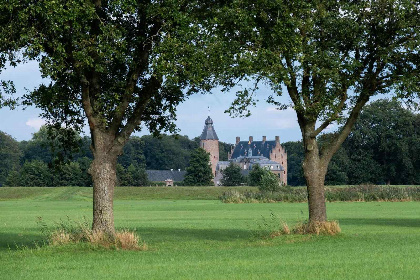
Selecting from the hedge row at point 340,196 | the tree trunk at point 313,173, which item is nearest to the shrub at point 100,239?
the tree trunk at point 313,173

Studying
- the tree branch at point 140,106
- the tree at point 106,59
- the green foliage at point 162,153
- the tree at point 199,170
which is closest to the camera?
the tree at point 106,59

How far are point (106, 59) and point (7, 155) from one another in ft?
428

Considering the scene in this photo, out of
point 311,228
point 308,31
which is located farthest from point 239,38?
point 311,228

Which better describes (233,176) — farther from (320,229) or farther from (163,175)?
(320,229)

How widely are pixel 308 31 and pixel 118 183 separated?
4093 inches

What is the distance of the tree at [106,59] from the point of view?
2317cm

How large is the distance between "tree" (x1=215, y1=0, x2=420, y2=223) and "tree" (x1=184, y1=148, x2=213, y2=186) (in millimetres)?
112771

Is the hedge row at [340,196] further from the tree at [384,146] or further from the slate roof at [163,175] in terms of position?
the slate roof at [163,175]

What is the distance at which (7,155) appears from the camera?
150750 millimetres

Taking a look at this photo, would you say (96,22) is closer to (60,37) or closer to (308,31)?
(60,37)

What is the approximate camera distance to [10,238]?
1260 inches

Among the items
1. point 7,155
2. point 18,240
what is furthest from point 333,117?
point 7,155

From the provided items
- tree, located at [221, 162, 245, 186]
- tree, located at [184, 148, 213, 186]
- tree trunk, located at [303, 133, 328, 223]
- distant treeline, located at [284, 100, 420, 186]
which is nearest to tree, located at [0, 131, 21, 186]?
tree, located at [184, 148, 213, 186]

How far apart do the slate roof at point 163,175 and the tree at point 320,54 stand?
517 ft
